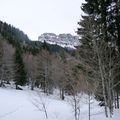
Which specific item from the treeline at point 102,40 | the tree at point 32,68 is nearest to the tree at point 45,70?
the tree at point 32,68

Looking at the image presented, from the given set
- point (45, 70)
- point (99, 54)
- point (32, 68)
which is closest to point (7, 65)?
point (45, 70)

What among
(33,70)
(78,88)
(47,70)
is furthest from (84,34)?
(33,70)

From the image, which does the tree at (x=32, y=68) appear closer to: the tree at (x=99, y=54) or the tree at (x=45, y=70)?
the tree at (x=45, y=70)

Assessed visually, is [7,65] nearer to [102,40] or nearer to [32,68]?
[32,68]

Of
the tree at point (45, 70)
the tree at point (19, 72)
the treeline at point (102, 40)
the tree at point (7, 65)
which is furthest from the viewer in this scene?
the tree at point (19, 72)

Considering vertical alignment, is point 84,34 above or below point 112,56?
above

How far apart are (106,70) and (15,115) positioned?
11.7 metres

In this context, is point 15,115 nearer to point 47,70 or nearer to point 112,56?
point 112,56

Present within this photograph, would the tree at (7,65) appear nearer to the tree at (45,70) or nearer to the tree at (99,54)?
the tree at (45,70)

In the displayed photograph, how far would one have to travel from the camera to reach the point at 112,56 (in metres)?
20.2

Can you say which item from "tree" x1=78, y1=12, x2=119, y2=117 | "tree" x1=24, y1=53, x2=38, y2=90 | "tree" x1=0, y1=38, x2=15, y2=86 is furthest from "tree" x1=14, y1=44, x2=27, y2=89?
"tree" x1=78, y1=12, x2=119, y2=117

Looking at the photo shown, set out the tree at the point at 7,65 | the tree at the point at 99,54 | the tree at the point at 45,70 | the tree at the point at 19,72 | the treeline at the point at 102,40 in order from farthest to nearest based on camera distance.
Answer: the tree at the point at 19,72
the tree at the point at 45,70
the tree at the point at 7,65
the treeline at the point at 102,40
the tree at the point at 99,54

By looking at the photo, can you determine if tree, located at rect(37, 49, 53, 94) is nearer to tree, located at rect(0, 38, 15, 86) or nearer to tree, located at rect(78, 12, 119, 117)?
tree, located at rect(0, 38, 15, 86)

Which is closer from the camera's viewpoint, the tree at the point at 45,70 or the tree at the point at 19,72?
the tree at the point at 45,70
